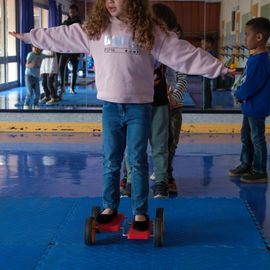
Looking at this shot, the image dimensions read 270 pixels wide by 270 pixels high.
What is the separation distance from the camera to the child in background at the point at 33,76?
295 inches

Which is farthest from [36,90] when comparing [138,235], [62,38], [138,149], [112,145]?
[138,235]

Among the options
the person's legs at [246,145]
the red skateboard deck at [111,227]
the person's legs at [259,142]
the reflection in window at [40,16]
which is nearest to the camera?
the red skateboard deck at [111,227]

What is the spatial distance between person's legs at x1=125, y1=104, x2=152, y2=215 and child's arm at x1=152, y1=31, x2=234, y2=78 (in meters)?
0.31

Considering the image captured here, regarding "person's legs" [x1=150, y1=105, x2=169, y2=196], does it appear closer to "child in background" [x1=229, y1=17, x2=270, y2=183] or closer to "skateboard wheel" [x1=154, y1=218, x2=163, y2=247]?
"child in background" [x1=229, y1=17, x2=270, y2=183]

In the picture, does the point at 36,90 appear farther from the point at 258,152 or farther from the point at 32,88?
the point at 258,152

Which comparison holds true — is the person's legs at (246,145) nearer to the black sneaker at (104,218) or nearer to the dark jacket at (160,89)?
the dark jacket at (160,89)

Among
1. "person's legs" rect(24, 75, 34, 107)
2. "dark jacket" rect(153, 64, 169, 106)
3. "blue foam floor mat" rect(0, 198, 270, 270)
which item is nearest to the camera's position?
"blue foam floor mat" rect(0, 198, 270, 270)

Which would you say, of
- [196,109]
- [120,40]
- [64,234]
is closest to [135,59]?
[120,40]

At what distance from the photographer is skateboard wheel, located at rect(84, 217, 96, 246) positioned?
2686mm

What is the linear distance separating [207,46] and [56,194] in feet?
12.9

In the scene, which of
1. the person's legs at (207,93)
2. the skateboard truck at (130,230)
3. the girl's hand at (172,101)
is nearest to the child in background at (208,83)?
the person's legs at (207,93)

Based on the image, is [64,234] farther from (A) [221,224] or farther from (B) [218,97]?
(B) [218,97]

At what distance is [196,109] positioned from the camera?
707 centimetres

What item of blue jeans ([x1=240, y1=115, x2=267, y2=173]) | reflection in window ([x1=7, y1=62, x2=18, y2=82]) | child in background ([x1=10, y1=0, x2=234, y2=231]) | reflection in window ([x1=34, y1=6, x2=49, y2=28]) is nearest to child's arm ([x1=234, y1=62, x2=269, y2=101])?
blue jeans ([x1=240, y1=115, x2=267, y2=173])
